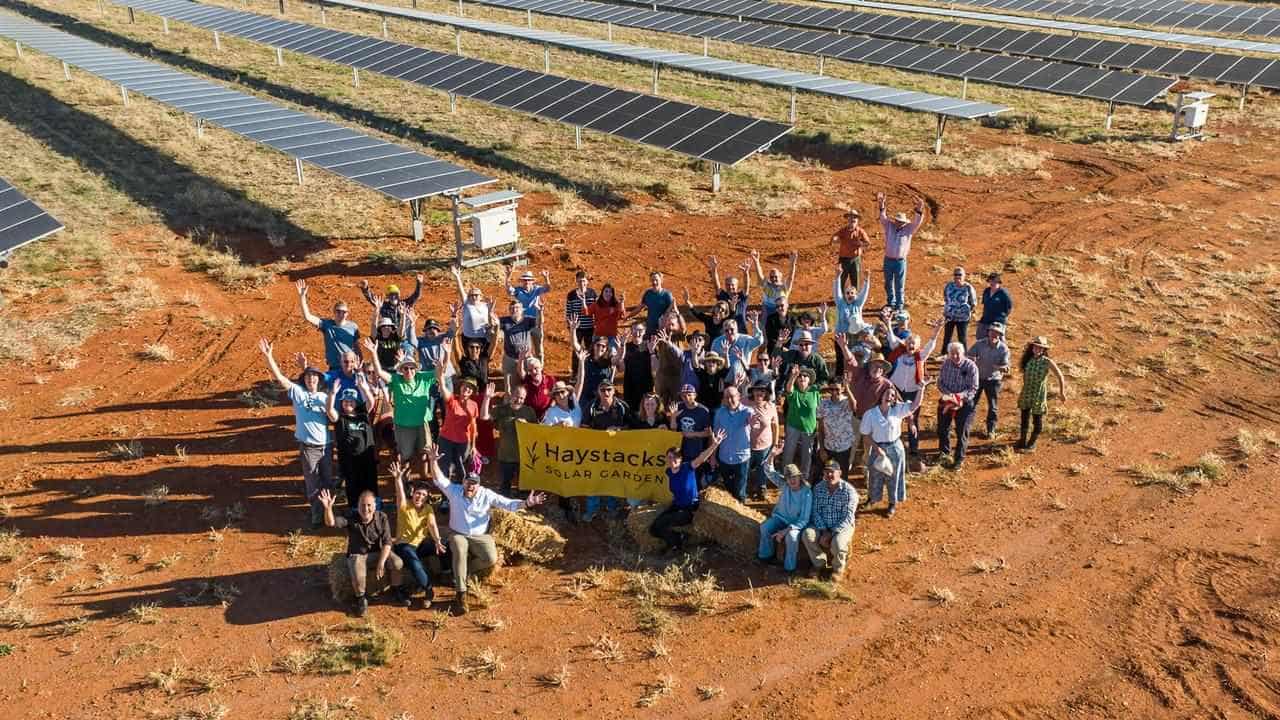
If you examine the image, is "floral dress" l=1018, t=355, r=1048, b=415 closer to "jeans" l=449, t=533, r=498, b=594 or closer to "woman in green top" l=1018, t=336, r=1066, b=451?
"woman in green top" l=1018, t=336, r=1066, b=451

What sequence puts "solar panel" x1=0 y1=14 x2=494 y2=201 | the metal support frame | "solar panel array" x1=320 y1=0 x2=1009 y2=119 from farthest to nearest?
"solar panel array" x1=320 y1=0 x2=1009 y2=119
the metal support frame
"solar panel" x1=0 y1=14 x2=494 y2=201

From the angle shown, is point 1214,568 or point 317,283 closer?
point 1214,568

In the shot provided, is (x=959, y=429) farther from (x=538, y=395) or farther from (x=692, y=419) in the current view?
(x=538, y=395)

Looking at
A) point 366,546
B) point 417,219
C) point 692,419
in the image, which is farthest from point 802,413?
point 417,219

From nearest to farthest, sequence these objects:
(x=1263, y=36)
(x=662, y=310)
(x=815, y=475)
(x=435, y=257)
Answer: (x=815, y=475) → (x=662, y=310) → (x=435, y=257) → (x=1263, y=36)

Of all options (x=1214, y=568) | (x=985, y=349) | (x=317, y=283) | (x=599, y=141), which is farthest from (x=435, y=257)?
(x=1214, y=568)

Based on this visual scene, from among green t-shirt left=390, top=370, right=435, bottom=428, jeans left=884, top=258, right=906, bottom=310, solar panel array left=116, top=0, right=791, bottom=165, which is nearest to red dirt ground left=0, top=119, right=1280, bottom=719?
green t-shirt left=390, top=370, right=435, bottom=428

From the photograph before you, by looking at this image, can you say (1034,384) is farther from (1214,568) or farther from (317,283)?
(317,283)
